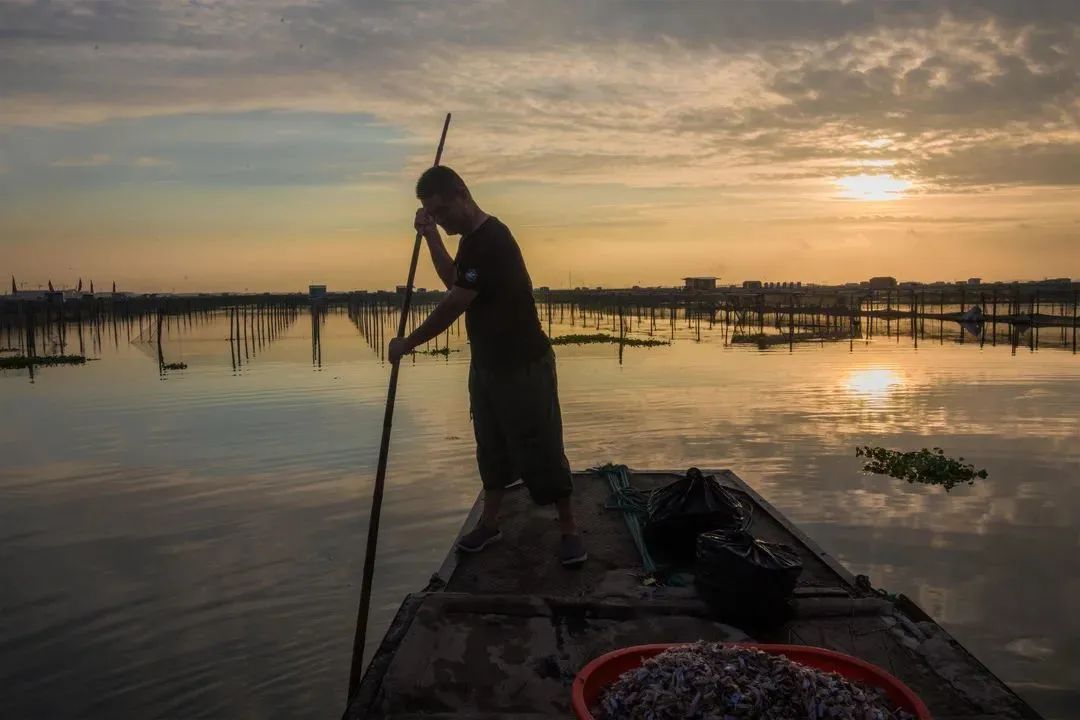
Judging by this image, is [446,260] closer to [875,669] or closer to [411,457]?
[875,669]

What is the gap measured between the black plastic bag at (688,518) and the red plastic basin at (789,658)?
5.89 ft

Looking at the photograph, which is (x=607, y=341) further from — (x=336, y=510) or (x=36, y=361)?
(x=336, y=510)

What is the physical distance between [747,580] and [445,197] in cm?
264

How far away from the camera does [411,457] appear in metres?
10.1

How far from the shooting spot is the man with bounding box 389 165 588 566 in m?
4.40

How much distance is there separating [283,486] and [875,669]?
292 inches

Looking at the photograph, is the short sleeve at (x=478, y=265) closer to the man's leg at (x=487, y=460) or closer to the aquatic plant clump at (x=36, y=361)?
the man's leg at (x=487, y=460)

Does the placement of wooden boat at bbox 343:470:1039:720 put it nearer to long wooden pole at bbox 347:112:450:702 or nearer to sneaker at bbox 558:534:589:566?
sneaker at bbox 558:534:589:566

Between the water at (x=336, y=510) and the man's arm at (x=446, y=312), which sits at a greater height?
the man's arm at (x=446, y=312)

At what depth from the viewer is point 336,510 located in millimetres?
7918

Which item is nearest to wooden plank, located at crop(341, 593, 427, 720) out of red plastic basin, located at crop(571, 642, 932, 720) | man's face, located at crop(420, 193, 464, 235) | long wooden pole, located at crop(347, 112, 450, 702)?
A: long wooden pole, located at crop(347, 112, 450, 702)

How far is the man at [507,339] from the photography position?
440 cm

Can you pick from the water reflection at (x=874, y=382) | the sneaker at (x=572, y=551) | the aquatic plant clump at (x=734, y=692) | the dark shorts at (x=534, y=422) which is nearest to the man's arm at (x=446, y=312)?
the dark shorts at (x=534, y=422)

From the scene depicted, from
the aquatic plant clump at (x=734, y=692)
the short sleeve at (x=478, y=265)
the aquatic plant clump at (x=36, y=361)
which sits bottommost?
the aquatic plant clump at (x=36, y=361)
